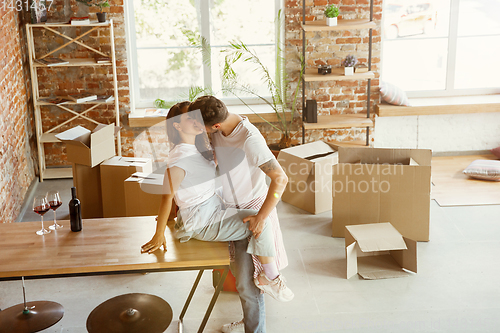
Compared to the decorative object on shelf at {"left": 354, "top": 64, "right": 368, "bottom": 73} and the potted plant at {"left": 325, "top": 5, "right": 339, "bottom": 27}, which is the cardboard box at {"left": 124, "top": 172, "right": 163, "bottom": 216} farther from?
the decorative object on shelf at {"left": 354, "top": 64, "right": 368, "bottom": 73}

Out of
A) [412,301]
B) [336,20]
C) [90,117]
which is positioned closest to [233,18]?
[336,20]

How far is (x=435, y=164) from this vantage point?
5418mm

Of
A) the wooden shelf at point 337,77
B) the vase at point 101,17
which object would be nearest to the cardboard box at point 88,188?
the vase at point 101,17

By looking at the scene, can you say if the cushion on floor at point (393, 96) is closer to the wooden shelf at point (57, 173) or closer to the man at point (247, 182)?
the man at point (247, 182)

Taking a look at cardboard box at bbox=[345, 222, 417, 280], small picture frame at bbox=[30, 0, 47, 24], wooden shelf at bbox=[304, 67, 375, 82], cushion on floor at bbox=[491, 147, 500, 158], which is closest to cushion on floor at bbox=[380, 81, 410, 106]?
wooden shelf at bbox=[304, 67, 375, 82]

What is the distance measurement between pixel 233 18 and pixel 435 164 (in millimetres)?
2749

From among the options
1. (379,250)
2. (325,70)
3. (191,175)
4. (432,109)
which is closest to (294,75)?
(325,70)

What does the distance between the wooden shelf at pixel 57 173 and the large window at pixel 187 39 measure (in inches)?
42.1

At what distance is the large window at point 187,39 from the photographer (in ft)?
17.6

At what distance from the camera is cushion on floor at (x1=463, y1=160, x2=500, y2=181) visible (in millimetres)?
4902

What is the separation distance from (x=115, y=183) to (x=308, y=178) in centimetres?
162

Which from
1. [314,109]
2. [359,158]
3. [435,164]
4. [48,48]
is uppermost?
[48,48]

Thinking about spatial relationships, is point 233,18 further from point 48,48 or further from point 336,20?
point 48,48

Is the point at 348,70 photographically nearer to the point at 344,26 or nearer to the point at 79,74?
the point at 344,26
